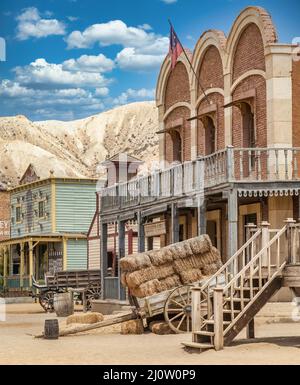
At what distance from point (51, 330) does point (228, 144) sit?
10448mm

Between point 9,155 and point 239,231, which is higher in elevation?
point 9,155

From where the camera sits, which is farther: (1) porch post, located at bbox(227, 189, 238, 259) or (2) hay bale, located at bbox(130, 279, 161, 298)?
(1) porch post, located at bbox(227, 189, 238, 259)

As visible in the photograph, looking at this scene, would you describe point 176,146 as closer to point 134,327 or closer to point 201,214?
point 201,214

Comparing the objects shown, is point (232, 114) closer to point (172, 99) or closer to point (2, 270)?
point (172, 99)

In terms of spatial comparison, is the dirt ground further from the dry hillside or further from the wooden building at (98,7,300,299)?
the dry hillside

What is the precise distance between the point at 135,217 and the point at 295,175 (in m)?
7.89

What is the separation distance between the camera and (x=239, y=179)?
26812mm

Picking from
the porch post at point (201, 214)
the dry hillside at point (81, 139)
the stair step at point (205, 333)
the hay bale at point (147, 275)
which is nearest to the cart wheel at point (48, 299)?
the porch post at point (201, 214)

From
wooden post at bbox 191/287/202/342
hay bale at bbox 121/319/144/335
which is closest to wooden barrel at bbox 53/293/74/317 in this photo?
hay bale at bbox 121/319/144/335

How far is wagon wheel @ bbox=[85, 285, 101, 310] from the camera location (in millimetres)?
37253

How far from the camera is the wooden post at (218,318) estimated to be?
59.1 feet

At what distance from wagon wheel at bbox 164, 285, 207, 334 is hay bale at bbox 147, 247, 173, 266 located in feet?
2.87

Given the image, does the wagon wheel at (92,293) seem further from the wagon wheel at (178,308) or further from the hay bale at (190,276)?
the wagon wheel at (178,308)
